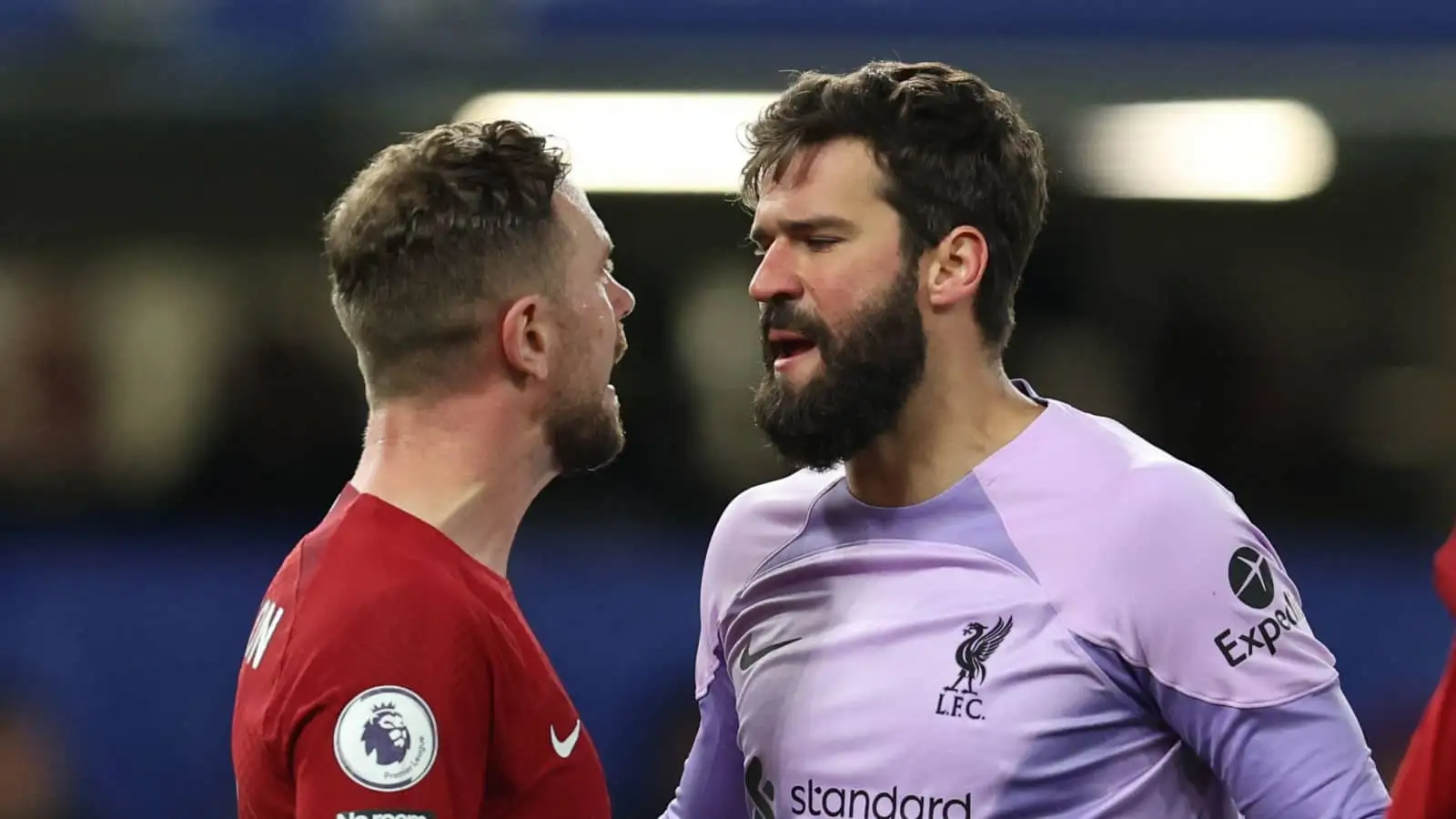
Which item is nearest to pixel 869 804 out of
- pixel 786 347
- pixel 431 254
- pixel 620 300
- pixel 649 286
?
pixel 786 347

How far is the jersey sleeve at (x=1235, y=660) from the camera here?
5.90 feet

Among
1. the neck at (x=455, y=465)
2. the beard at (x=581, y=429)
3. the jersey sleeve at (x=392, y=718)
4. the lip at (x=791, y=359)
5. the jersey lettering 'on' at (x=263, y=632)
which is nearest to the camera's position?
the jersey sleeve at (x=392, y=718)

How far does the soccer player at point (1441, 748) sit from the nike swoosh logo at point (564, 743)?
919 millimetres

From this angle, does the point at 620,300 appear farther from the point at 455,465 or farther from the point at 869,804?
the point at 869,804

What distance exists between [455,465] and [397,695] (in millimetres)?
361

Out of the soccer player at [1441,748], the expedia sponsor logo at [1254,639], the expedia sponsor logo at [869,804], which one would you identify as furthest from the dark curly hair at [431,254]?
the soccer player at [1441,748]

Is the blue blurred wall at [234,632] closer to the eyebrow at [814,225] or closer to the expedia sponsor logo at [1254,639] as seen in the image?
the eyebrow at [814,225]

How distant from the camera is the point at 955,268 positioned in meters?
2.14

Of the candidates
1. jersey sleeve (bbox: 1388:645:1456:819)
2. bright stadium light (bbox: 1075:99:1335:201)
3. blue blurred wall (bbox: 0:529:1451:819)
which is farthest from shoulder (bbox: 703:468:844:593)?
bright stadium light (bbox: 1075:99:1335:201)

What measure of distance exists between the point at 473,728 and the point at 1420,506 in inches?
137

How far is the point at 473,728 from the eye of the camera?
1694 mm

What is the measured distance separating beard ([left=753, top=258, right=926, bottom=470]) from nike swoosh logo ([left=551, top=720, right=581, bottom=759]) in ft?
1.56

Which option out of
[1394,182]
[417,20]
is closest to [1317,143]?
[1394,182]

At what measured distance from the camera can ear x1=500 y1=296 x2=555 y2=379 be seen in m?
1.94
